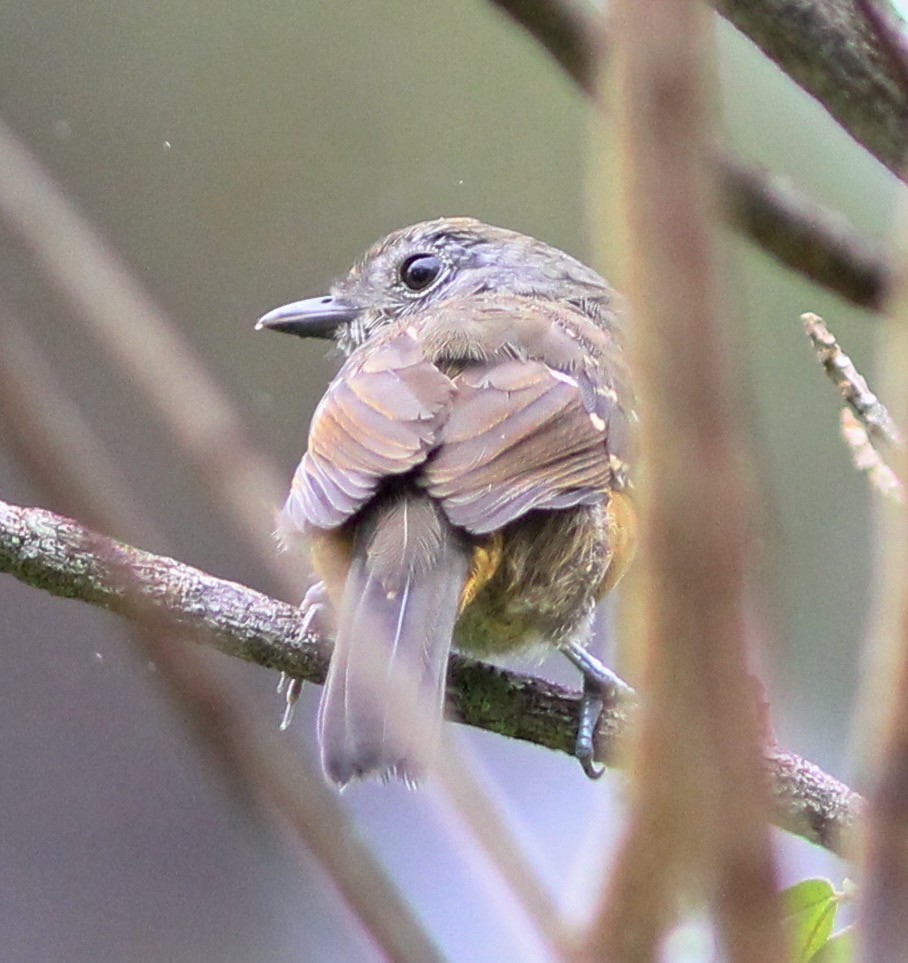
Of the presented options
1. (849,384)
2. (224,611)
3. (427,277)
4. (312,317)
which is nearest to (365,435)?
(224,611)

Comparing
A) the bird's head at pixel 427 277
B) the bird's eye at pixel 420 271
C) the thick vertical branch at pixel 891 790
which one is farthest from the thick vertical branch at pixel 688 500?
the bird's eye at pixel 420 271

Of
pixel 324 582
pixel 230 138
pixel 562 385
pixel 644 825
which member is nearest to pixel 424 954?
pixel 644 825

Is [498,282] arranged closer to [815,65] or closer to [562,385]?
[562,385]

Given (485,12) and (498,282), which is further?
(485,12)

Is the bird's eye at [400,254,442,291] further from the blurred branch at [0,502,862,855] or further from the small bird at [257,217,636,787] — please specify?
the blurred branch at [0,502,862,855]

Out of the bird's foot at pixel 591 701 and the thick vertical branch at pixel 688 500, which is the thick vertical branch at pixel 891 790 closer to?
the thick vertical branch at pixel 688 500
